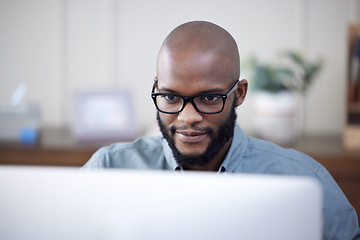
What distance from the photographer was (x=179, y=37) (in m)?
0.85

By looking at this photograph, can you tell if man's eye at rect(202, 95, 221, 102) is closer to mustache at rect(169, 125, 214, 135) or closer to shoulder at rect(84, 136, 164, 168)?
mustache at rect(169, 125, 214, 135)

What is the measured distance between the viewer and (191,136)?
0.87 meters

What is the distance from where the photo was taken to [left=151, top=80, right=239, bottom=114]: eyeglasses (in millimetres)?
848

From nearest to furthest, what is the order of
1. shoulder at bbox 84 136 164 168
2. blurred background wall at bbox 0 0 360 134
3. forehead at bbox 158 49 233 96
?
1. forehead at bbox 158 49 233 96
2. shoulder at bbox 84 136 164 168
3. blurred background wall at bbox 0 0 360 134

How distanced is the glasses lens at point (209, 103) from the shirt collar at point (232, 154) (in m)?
0.15

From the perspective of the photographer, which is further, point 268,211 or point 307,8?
point 307,8

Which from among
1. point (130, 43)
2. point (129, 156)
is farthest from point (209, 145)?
point (130, 43)

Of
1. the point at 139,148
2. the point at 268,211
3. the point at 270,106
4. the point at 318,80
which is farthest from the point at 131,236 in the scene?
the point at 318,80

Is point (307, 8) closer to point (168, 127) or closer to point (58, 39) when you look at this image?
point (58, 39)

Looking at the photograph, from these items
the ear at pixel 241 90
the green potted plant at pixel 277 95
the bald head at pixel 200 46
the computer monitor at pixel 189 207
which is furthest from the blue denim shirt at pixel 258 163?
the green potted plant at pixel 277 95

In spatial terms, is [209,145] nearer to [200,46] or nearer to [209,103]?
[209,103]

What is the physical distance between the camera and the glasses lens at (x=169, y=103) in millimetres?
862

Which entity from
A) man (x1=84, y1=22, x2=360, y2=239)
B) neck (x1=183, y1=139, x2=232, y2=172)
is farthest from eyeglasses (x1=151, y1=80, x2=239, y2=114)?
neck (x1=183, y1=139, x2=232, y2=172)

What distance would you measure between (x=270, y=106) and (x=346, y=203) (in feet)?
4.43
